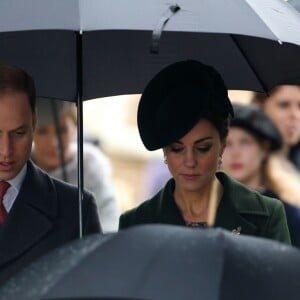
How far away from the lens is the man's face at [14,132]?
377 centimetres

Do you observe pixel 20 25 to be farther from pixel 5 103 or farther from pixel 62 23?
pixel 5 103

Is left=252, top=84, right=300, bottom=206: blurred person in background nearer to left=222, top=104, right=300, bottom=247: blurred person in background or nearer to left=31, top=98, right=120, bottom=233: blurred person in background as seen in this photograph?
left=222, top=104, right=300, bottom=247: blurred person in background

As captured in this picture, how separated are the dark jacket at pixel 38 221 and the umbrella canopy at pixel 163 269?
1307mm

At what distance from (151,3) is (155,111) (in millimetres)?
522

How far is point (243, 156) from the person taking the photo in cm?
588

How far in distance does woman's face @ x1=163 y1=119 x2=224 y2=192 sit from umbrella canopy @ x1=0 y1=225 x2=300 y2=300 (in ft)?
3.81

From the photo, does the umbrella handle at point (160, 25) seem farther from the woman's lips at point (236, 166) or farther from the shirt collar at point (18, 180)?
the woman's lips at point (236, 166)

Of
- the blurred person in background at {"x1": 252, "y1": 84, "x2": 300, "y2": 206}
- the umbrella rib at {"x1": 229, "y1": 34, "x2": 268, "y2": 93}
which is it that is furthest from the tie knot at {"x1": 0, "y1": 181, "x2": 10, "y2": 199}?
the blurred person in background at {"x1": 252, "y1": 84, "x2": 300, "y2": 206}

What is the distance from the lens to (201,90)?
3783mm

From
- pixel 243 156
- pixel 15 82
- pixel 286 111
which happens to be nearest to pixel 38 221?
pixel 15 82

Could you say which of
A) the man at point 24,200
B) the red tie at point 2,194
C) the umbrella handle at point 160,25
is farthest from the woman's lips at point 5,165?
the umbrella handle at point 160,25

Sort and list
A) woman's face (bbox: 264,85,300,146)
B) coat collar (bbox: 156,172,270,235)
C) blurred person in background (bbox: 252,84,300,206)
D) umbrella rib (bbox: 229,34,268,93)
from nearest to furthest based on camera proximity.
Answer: coat collar (bbox: 156,172,270,235)
umbrella rib (bbox: 229,34,268,93)
blurred person in background (bbox: 252,84,300,206)
woman's face (bbox: 264,85,300,146)

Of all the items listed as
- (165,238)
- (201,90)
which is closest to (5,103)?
(201,90)

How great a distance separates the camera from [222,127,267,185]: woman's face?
5812mm
